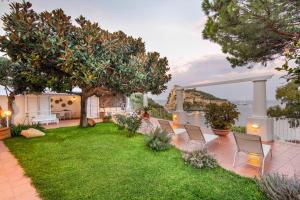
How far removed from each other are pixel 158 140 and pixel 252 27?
222 inches

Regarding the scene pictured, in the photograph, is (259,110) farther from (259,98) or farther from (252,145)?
(252,145)

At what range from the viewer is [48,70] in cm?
1106

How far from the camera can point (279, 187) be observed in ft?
14.0

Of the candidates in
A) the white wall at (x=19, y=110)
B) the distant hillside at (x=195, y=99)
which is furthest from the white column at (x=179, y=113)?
the white wall at (x=19, y=110)

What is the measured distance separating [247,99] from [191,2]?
6202mm

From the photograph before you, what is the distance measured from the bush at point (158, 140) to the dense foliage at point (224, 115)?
2.83 meters

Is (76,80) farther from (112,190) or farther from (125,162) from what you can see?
(112,190)

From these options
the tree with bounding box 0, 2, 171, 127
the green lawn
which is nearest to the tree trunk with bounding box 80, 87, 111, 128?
the tree with bounding box 0, 2, 171, 127

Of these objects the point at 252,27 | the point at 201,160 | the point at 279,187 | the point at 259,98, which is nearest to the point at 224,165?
the point at 201,160

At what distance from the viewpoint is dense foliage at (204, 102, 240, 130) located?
9727 millimetres

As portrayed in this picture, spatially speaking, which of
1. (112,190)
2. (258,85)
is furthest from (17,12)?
(258,85)

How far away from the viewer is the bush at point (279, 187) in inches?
160

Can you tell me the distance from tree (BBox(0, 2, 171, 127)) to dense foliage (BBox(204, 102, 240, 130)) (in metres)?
4.45

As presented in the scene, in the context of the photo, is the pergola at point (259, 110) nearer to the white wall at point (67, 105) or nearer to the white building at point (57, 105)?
the white building at point (57, 105)
